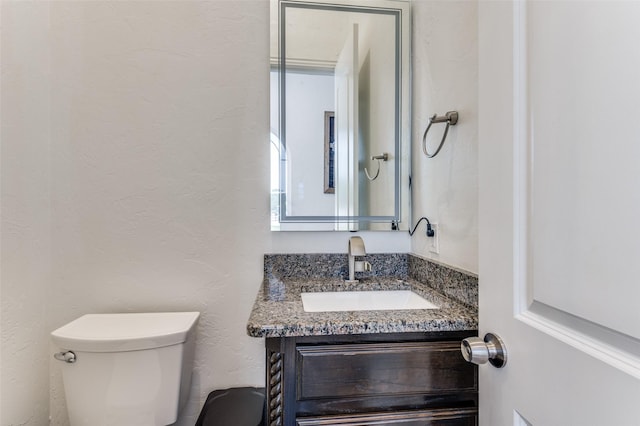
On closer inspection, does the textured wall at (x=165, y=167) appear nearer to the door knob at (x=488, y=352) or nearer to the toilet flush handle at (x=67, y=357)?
the toilet flush handle at (x=67, y=357)

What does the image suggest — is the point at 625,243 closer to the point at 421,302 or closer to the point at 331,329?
the point at 331,329

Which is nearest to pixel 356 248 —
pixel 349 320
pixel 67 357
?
pixel 349 320

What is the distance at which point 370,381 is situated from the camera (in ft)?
2.48

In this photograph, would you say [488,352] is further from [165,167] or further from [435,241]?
[165,167]

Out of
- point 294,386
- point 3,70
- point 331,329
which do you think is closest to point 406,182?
point 331,329

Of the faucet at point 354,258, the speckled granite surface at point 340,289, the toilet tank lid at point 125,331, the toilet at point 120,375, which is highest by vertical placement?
the faucet at point 354,258

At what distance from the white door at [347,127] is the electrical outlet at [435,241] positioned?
1.04 ft

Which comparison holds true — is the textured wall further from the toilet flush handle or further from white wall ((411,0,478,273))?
white wall ((411,0,478,273))

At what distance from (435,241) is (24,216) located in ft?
4.79

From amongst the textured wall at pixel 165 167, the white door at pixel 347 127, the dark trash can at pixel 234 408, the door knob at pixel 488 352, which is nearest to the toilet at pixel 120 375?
the dark trash can at pixel 234 408

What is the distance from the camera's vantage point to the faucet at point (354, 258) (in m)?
1.18

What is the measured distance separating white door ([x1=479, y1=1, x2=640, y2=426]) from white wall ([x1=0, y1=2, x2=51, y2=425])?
4.75 feet

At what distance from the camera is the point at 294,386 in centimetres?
74

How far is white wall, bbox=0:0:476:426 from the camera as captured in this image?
125cm
